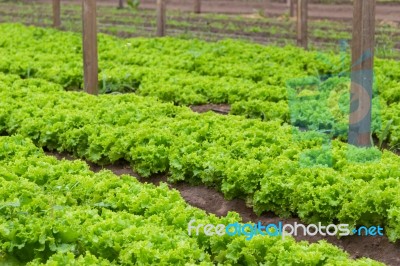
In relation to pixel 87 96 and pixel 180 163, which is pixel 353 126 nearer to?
pixel 180 163

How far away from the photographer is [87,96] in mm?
13609

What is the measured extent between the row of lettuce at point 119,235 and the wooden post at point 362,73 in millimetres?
3435

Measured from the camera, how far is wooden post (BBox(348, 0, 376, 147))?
11.1 meters

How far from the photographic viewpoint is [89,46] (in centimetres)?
1448

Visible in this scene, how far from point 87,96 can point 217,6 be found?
76.4 ft

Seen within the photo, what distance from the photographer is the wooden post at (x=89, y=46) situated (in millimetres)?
14406

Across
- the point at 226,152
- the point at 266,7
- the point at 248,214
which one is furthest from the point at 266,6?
the point at 248,214

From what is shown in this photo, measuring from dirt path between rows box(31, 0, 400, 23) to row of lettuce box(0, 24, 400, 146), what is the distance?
11.9 meters

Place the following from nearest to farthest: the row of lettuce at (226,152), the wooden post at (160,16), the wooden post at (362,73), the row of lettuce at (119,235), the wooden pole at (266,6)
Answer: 1. the row of lettuce at (119,235)
2. the row of lettuce at (226,152)
3. the wooden post at (362,73)
4. the wooden post at (160,16)
5. the wooden pole at (266,6)

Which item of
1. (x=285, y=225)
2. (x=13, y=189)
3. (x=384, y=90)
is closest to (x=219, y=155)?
(x=285, y=225)

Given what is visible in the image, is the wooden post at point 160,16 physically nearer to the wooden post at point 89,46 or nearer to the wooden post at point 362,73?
the wooden post at point 89,46

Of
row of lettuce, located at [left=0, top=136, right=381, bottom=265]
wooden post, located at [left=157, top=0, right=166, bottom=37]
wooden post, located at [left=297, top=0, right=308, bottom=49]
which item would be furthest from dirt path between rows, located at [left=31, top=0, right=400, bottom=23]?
row of lettuce, located at [left=0, top=136, right=381, bottom=265]

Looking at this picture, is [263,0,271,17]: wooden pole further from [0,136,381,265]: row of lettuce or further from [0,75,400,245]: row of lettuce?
[0,136,381,265]: row of lettuce

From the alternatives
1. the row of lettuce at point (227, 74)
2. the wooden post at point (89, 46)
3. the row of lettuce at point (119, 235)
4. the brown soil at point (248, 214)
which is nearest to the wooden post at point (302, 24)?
the row of lettuce at point (227, 74)
